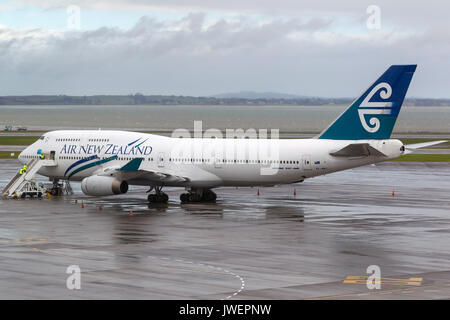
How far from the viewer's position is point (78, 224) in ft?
143

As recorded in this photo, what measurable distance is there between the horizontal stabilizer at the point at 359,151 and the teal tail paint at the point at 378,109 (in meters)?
1.42

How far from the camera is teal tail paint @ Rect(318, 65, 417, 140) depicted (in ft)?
168

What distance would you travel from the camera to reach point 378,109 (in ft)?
171

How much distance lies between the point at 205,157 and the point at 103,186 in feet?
23.6

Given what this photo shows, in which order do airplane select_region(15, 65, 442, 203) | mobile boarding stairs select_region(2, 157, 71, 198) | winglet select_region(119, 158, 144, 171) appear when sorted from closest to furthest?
airplane select_region(15, 65, 442, 203)
winglet select_region(119, 158, 144, 171)
mobile boarding stairs select_region(2, 157, 71, 198)

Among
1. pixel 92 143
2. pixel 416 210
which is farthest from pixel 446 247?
pixel 92 143

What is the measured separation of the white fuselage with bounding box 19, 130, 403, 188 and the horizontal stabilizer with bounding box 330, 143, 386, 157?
268mm

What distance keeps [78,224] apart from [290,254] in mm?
14293

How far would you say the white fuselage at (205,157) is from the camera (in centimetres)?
5244

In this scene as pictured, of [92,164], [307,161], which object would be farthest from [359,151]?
[92,164]
